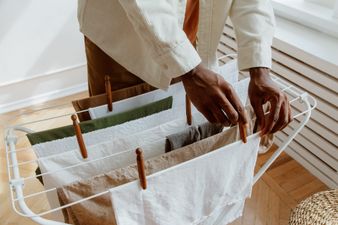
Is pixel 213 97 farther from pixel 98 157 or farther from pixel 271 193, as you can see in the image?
pixel 271 193

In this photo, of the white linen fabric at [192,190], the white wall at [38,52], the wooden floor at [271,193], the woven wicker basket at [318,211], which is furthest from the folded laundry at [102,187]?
the white wall at [38,52]

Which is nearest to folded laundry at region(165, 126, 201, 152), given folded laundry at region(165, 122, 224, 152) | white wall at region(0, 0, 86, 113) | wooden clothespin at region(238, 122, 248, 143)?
folded laundry at region(165, 122, 224, 152)

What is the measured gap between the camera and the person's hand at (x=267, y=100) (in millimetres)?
643

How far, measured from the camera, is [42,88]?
214 cm

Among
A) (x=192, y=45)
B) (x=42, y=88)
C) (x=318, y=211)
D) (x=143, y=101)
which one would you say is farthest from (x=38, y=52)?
(x=318, y=211)

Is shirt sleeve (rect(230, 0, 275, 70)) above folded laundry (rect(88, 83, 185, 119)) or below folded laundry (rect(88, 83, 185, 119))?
above

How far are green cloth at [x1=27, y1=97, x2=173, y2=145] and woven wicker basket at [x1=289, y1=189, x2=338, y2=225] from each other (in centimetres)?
61

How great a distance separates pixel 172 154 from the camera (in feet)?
2.02

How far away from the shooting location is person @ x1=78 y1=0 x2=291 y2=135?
0.55 m

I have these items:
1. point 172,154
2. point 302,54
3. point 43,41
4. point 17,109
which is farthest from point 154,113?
point 17,109

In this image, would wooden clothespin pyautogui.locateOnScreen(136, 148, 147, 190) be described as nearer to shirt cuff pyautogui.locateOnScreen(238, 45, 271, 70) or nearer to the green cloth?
the green cloth

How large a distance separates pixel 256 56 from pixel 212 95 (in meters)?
0.21

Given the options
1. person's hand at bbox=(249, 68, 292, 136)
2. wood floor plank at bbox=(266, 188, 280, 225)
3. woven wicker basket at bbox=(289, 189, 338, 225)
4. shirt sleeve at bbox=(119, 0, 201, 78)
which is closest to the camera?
shirt sleeve at bbox=(119, 0, 201, 78)

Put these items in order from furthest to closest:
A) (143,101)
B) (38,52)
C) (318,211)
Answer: (38,52)
(318,211)
(143,101)
